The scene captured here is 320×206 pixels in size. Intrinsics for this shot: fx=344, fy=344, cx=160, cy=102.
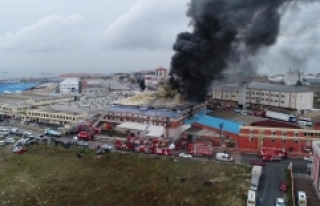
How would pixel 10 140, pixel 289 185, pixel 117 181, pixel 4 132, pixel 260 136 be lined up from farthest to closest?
pixel 4 132
pixel 10 140
pixel 260 136
pixel 117 181
pixel 289 185

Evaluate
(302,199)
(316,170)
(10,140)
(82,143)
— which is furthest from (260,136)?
(10,140)

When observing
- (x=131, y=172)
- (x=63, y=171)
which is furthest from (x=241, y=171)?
(x=63, y=171)

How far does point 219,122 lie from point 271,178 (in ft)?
38.8

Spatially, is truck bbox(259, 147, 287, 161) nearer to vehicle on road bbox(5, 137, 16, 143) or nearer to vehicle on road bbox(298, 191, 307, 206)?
vehicle on road bbox(298, 191, 307, 206)

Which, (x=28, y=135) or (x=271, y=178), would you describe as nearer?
(x=271, y=178)

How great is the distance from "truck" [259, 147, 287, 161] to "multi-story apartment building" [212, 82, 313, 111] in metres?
20.8

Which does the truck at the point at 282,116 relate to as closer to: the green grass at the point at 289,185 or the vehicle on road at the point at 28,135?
the green grass at the point at 289,185

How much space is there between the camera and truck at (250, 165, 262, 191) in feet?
65.8

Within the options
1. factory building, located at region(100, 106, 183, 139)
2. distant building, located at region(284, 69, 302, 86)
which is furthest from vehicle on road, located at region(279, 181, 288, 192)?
distant building, located at region(284, 69, 302, 86)

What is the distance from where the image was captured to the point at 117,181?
22.8 meters

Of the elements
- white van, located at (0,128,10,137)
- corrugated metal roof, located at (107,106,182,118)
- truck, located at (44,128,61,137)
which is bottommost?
white van, located at (0,128,10,137)

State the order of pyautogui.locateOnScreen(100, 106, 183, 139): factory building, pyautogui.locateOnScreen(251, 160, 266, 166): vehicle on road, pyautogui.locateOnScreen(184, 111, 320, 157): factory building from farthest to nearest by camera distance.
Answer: pyautogui.locateOnScreen(100, 106, 183, 139): factory building, pyautogui.locateOnScreen(184, 111, 320, 157): factory building, pyautogui.locateOnScreen(251, 160, 266, 166): vehicle on road

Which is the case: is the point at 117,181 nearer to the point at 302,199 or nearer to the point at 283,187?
the point at 283,187

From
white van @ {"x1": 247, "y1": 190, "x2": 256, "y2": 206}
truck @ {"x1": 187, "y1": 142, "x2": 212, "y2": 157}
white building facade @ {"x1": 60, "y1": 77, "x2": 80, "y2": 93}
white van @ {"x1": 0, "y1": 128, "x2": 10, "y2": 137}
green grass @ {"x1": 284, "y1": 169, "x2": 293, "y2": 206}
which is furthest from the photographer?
white building facade @ {"x1": 60, "y1": 77, "x2": 80, "y2": 93}
